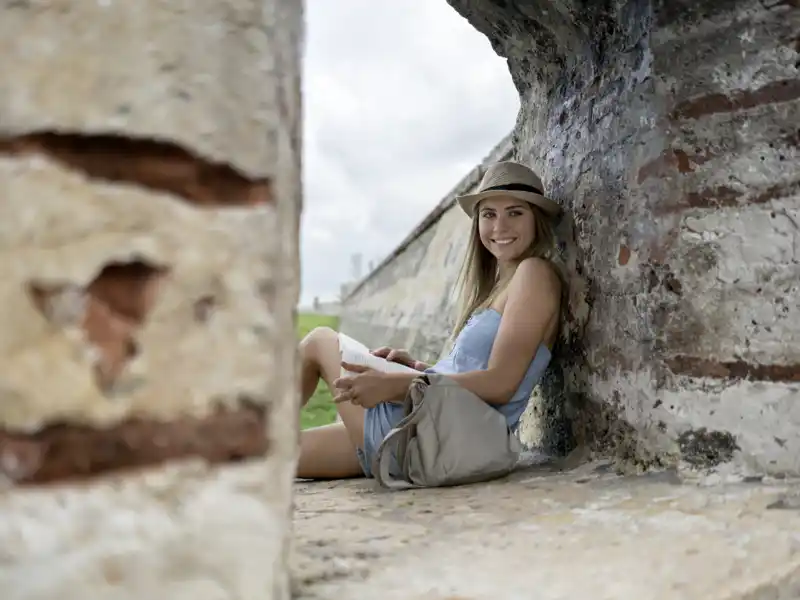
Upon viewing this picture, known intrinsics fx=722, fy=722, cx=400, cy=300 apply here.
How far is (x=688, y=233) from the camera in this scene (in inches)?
53.3

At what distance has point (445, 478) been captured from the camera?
1440 mm

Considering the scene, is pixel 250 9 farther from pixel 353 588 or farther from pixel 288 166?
pixel 353 588

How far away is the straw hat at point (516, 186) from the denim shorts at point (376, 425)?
0.57 meters

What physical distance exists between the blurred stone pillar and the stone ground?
28cm

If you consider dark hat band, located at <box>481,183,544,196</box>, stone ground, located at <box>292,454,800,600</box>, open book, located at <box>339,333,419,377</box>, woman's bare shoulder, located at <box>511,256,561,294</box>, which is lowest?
stone ground, located at <box>292,454,800,600</box>

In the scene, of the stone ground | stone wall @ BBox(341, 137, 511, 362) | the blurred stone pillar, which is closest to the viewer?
the blurred stone pillar

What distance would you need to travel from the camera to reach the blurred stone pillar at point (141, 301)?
498 millimetres

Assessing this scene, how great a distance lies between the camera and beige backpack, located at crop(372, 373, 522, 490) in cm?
145

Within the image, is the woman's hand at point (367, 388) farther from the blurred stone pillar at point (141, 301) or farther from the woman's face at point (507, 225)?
the blurred stone pillar at point (141, 301)

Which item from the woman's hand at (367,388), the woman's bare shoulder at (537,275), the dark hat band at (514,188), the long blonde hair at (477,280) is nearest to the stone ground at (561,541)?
the woman's hand at (367,388)

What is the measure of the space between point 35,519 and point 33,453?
4cm

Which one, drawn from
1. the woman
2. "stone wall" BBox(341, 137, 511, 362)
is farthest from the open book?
"stone wall" BBox(341, 137, 511, 362)

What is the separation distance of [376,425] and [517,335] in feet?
1.21

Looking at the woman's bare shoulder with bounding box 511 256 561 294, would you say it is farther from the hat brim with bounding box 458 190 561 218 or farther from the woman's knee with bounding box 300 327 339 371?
the woman's knee with bounding box 300 327 339 371
